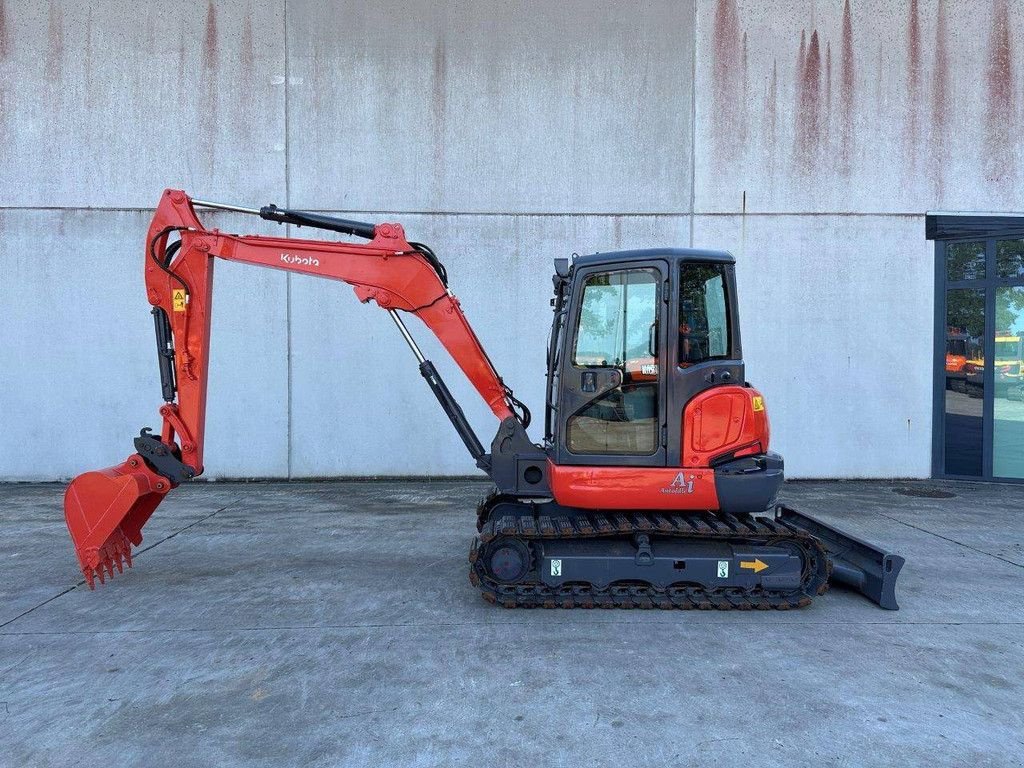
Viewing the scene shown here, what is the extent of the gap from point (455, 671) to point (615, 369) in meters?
2.31

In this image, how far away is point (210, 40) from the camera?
32.2 feet

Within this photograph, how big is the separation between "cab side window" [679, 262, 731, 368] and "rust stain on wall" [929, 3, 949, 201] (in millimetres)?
6968

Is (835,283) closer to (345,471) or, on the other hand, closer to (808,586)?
(808,586)

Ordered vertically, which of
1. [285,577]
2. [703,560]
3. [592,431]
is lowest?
[285,577]

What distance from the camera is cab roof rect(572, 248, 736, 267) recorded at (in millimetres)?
5059

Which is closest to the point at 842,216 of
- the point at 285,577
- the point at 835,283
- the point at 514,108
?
the point at 835,283

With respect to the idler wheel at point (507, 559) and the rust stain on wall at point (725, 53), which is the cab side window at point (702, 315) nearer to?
the idler wheel at point (507, 559)

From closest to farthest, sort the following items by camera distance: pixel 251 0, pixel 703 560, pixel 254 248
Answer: pixel 703 560
pixel 254 248
pixel 251 0

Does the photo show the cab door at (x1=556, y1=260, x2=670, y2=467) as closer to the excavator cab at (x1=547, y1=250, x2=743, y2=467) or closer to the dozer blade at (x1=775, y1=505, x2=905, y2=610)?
the excavator cab at (x1=547, y1=250, x2=743, y2=467)

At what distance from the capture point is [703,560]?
4914 millimetres

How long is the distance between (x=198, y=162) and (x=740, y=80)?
7770 mm

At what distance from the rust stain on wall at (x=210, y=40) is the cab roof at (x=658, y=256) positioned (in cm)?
750

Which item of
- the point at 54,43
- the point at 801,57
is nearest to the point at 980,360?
the point at 801,57

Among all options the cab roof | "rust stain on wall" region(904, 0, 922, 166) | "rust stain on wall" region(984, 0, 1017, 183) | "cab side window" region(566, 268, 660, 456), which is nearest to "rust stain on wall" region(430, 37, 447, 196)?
the cab roof
